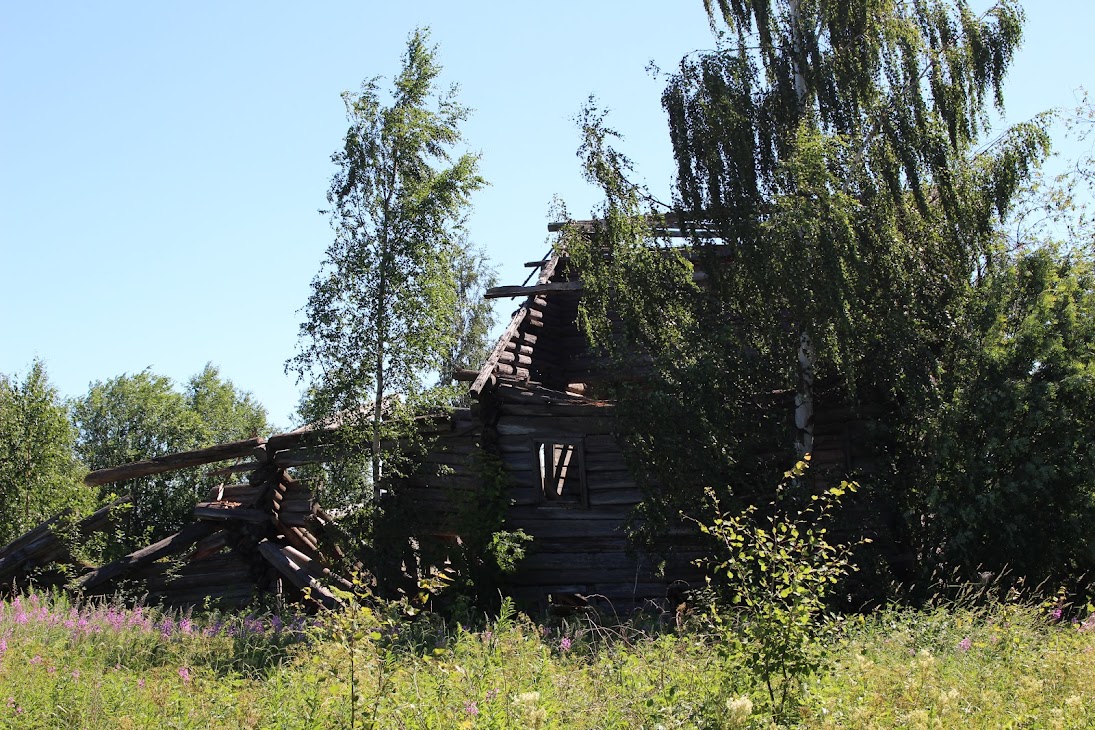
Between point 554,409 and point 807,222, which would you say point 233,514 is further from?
point 807,222

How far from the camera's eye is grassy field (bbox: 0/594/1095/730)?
5484mm

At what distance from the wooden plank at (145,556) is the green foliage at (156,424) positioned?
901 cm

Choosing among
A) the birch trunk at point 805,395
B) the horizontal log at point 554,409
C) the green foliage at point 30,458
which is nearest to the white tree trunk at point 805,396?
the birch trunk at point 805,395

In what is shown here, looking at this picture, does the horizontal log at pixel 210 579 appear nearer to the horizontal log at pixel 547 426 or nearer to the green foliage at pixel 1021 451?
the horizontal log at pixel 547 426

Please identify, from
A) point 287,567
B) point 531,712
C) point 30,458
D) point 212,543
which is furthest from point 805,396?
point 30,458

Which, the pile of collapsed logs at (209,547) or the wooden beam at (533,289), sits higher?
the wooden beam at (533,289)

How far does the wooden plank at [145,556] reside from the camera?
1720cm

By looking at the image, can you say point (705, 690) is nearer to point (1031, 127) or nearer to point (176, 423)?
point (1031, 127)

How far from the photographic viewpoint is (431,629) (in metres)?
10.3

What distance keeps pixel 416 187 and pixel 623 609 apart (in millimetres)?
6866

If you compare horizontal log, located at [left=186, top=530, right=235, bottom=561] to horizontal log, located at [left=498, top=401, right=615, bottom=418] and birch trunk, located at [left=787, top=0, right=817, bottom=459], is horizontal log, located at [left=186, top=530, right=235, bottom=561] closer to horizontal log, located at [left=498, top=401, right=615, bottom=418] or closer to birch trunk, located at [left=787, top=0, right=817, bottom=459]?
horizontal log, located at [left=498, top=401, right=615, bottom=418]

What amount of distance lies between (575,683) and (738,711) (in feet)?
6.62

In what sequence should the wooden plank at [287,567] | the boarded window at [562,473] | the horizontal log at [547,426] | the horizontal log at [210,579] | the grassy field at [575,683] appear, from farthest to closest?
the horizontal log at [210,579] → the wooden plank at [287,567] → the boarded window at [562,473] → the horizontal log at [547,426] → the grassy field at [575,683]

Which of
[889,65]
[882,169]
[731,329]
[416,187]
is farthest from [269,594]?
[889,65]
